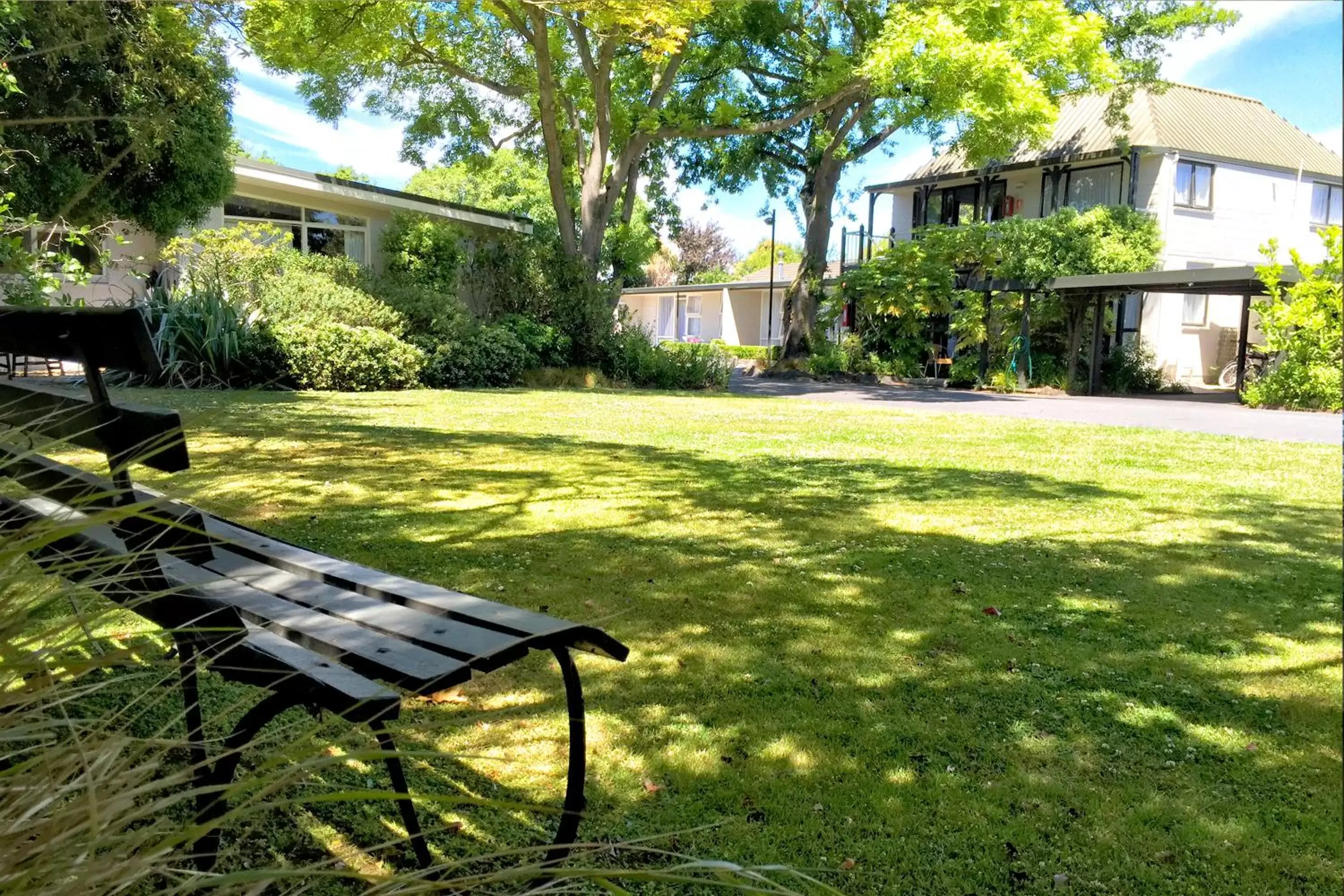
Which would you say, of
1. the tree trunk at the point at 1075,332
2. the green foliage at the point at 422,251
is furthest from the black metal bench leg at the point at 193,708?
the tree trunk at the point at 1075,332

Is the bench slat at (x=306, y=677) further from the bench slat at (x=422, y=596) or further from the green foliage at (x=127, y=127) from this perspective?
the green foliage at (x=127, y=127)

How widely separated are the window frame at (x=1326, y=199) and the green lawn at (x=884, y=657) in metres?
24.2

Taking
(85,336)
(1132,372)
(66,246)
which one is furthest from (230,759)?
(1132,372)

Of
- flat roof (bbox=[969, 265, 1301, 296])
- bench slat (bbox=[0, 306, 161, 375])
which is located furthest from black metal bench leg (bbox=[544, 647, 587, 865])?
flat roof (bbox=[969, 265, 1301, 296])

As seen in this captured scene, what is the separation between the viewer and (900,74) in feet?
61.7

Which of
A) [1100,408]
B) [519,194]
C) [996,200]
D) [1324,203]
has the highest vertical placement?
[519,194]

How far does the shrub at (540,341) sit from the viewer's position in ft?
59.9

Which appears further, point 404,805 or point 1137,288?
point 1137,288

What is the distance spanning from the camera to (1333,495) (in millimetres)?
7531

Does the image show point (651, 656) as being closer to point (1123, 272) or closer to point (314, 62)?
point (314, 62)

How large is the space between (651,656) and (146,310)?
1262 centimetres

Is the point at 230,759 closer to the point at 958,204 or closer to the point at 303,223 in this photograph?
the point at 303,223

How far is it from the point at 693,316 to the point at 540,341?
36.4m

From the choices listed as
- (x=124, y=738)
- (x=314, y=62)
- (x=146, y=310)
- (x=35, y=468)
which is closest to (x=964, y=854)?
(x=124, y=738)
